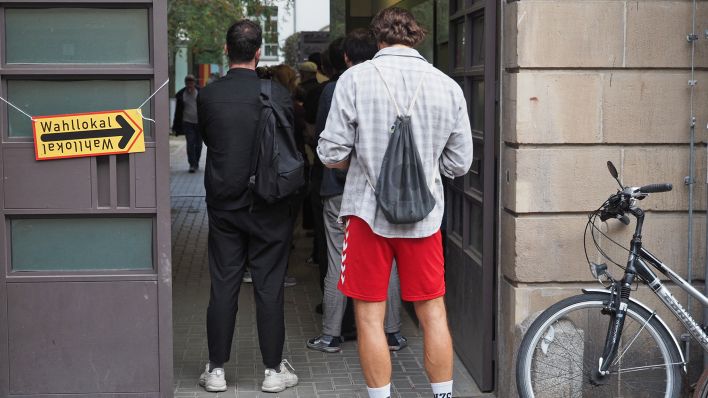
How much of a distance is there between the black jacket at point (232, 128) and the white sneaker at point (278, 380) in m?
0.95

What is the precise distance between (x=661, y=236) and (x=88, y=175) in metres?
2.82

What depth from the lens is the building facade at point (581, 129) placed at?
205 inches

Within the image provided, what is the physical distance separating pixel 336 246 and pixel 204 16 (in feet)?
52.7

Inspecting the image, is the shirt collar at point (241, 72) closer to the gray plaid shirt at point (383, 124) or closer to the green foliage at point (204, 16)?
the gray plaid shirt at point (383, 124)

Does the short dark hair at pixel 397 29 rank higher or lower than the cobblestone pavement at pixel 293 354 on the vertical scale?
higher

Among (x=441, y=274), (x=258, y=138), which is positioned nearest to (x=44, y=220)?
(x=258, y=138)

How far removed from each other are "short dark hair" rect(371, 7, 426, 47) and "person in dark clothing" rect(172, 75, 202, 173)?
14869 mm

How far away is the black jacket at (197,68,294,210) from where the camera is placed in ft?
17.9

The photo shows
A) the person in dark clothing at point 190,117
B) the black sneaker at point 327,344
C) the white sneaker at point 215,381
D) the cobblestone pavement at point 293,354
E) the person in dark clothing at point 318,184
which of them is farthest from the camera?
the person in dark clothing at point 190,117

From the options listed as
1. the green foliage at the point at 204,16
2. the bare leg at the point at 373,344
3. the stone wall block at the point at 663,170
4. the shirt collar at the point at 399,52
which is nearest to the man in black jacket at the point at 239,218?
the shirt collar at the point at 399,52

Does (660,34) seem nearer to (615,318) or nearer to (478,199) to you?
(478,199)

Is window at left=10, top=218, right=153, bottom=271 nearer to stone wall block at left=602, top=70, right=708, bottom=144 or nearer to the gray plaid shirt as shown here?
the gray plaid shirt

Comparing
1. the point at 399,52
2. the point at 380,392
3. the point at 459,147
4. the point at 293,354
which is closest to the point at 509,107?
the point at 459,147

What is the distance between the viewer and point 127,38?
16.8 ft
